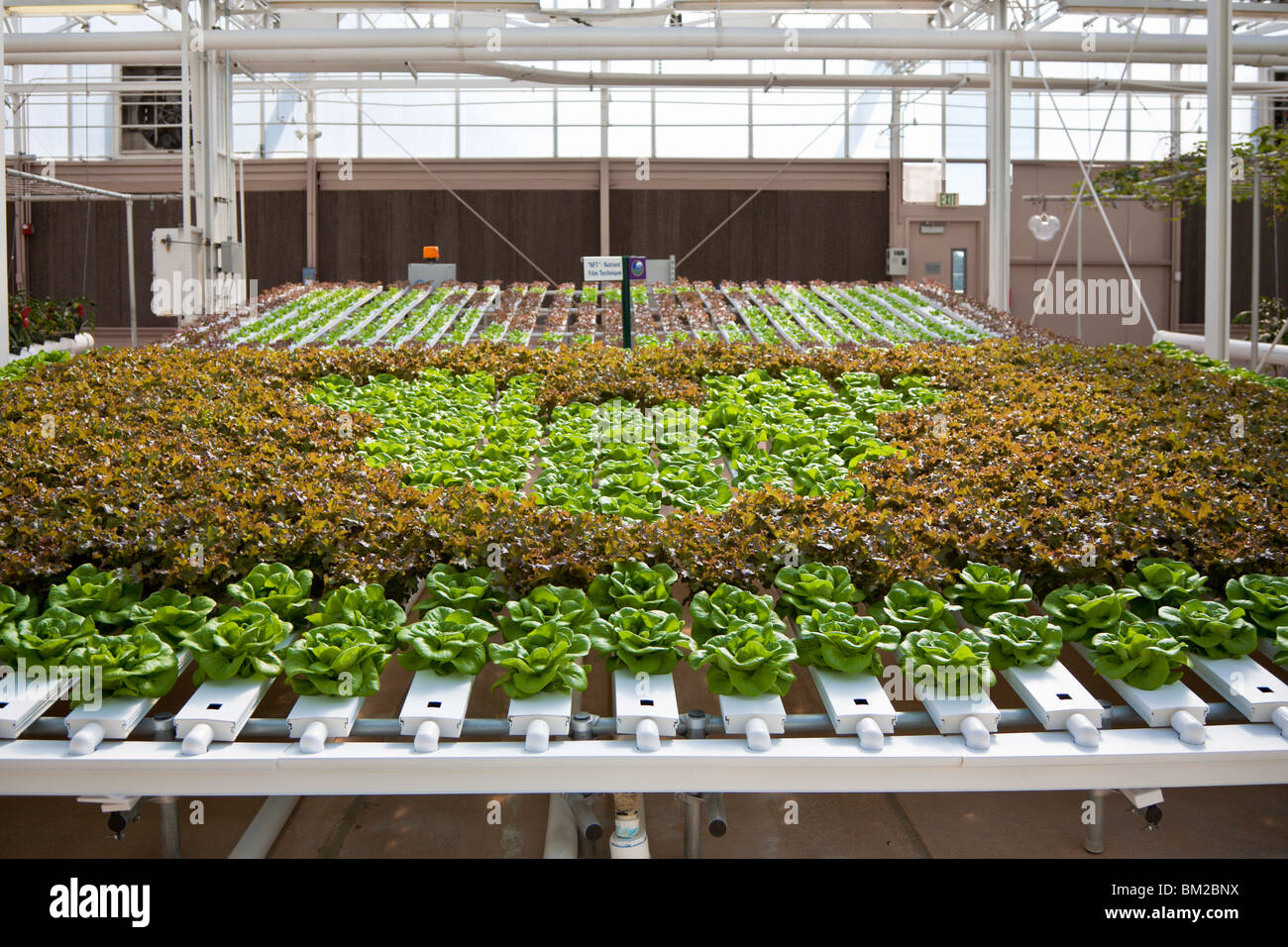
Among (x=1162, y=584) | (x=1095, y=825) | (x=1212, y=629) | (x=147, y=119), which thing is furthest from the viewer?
(x=147, y=119)

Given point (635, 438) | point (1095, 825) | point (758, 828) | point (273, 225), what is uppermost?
point (273, 225)

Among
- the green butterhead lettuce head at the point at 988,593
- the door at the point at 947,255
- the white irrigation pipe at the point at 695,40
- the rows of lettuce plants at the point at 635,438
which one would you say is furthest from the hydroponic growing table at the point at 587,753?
the door at the point at 947,255

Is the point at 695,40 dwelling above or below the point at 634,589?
above

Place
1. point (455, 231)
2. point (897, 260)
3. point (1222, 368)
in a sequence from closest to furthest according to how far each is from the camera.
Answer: point (1222, 368) → point (897, 260) → point (455, 231)

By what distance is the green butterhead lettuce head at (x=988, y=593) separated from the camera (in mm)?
3902

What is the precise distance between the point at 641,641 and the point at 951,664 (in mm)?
988

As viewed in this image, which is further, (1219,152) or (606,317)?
(606,317)

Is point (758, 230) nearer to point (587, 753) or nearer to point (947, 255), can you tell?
point (947, 255)

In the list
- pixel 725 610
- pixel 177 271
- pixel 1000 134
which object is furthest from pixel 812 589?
pixel 177 271

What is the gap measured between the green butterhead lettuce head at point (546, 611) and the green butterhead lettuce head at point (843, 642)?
0.73 metres

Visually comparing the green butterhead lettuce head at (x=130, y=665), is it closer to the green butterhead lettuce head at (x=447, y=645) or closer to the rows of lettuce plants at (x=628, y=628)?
the rows of lettuce plants at (x=628, y=628)

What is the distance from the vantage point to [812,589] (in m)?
3.90

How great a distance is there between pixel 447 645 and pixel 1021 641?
1.91 meters
